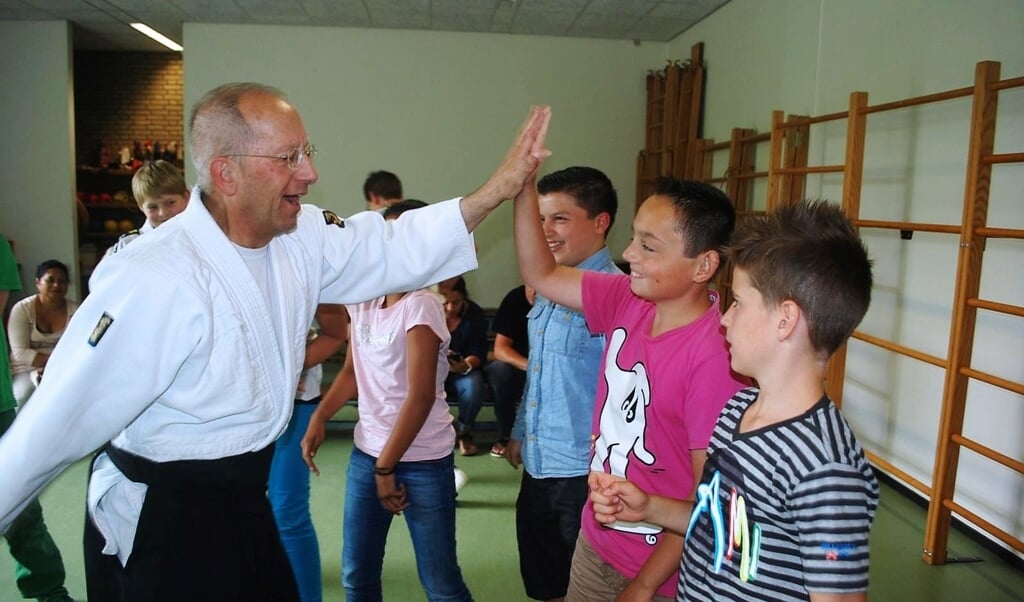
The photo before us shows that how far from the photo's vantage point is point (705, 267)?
65.5 inches

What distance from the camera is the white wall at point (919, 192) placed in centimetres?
352

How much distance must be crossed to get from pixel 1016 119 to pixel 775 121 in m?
1.92

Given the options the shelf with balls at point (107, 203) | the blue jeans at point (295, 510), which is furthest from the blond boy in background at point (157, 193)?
the shelf with balls at point (107, 203)

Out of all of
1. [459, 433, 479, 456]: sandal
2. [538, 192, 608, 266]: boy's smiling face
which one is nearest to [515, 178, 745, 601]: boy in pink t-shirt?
[538, 192, 608, 266]: boy's smiling face

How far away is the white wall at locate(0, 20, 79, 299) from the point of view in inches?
317

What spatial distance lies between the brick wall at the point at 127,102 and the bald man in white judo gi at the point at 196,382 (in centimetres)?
976

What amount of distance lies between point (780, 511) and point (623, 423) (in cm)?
52

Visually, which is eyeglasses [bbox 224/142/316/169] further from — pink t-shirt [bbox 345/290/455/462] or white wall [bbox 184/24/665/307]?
white wall [bbox 184/24/665/307]

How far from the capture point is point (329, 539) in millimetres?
3637

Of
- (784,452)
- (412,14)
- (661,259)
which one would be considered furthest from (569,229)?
(412,14)

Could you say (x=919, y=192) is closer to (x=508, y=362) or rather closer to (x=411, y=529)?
(x=508, y=362)

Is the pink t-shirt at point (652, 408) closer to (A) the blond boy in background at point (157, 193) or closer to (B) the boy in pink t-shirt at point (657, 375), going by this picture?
(B) the boy in pink t-shirt at point (657, 375)

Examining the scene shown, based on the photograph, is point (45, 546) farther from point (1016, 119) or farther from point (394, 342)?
point (1016, 119)

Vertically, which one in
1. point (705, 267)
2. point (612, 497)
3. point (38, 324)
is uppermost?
point (705, 267)
